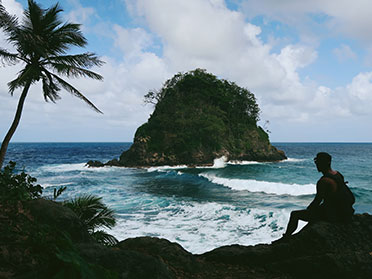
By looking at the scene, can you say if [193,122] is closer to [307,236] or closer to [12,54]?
[12,54]

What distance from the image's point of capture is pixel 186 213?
598 inches

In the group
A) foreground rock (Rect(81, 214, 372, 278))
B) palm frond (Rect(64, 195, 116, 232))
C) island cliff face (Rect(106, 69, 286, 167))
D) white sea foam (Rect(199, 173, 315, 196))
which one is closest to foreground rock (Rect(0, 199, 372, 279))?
foreground rock (Rect(81, 214, 372, 278))

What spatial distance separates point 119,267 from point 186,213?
12.6 metres

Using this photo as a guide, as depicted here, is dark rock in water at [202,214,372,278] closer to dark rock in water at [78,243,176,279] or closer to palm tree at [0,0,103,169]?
dark rock in water at [78,243,176,279]

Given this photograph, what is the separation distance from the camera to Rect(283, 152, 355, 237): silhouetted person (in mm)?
4656

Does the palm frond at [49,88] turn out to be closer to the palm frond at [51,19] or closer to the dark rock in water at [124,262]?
the palm frond at [51,19]

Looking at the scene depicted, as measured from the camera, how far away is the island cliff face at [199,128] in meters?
47.8

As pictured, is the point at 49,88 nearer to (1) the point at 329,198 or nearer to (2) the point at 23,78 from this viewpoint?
(2) the point at 23,78

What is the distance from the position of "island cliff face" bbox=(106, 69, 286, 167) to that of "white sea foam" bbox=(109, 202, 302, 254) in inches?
1250

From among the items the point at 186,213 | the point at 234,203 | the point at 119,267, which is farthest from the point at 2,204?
the point at 234,203

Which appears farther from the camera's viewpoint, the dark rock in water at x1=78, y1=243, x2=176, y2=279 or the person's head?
the person's head

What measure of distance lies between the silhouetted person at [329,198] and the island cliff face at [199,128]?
42059 mm

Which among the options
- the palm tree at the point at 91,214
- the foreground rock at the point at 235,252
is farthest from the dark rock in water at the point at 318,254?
the palm tree at the point at 91,214

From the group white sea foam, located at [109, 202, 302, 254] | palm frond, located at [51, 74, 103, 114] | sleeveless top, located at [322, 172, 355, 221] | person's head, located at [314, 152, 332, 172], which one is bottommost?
white sea foam, located at [109, 202, 302, 254]
